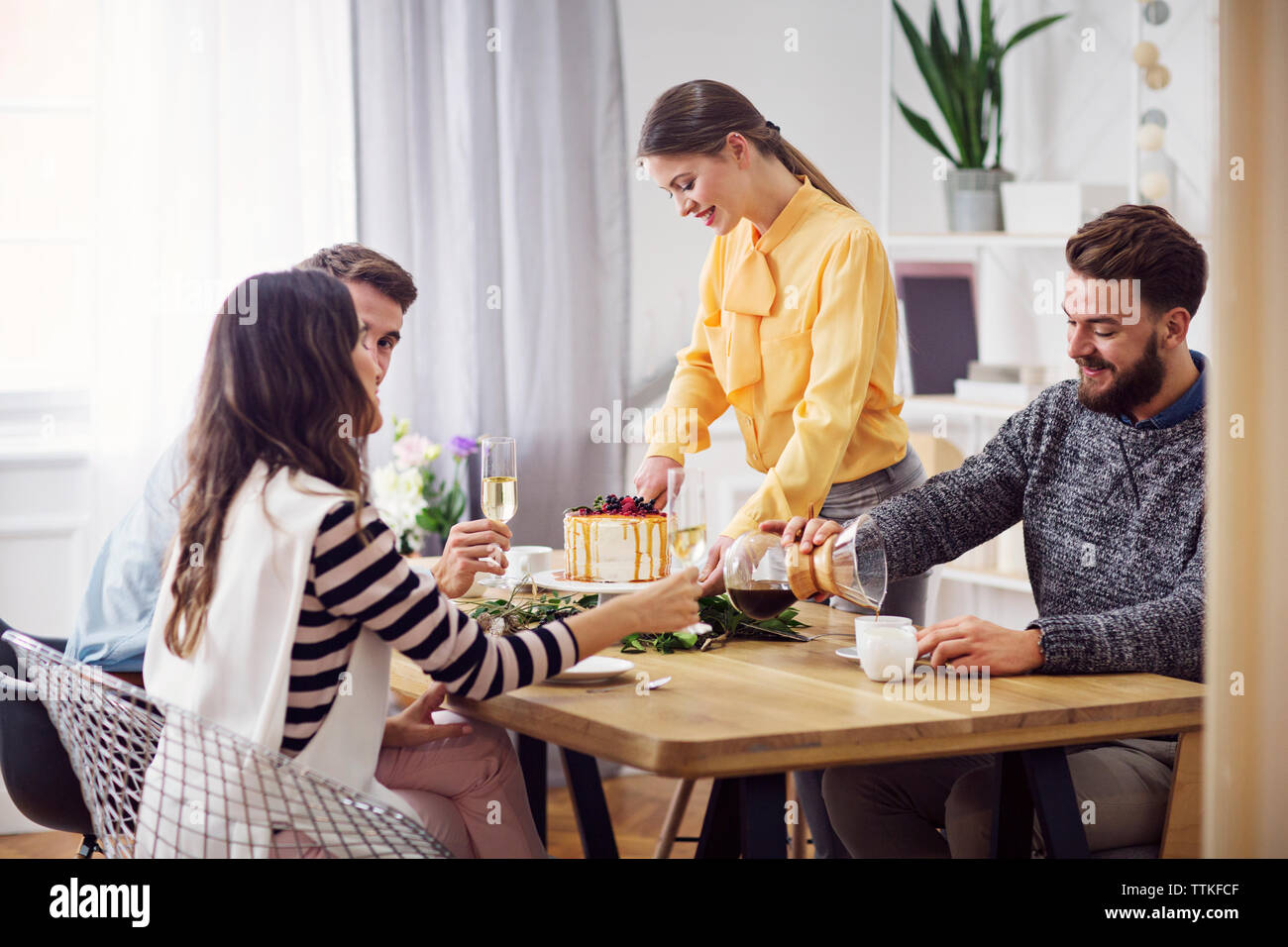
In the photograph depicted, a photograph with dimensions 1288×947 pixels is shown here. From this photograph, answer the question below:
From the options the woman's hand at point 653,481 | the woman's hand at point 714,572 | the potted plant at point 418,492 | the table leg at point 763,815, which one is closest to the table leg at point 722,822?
the woman's hand at point 714,572

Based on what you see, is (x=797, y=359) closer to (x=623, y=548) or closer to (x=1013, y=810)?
(x=623, y=548)

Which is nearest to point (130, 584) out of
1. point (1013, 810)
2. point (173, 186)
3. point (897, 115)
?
point (1013, 810)

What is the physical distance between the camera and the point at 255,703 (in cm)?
160

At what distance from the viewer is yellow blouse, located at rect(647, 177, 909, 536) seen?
7.98ft

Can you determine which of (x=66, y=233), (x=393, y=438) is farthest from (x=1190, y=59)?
(x=66, y=233)

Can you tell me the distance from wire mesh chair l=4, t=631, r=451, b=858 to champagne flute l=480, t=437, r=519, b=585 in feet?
2.43

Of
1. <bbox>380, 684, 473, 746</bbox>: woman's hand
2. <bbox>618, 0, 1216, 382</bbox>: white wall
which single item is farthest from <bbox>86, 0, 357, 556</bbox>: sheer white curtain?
<bbox>380, 684, 473, 746</bbox>: woman's hand

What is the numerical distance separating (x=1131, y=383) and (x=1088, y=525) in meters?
0.23

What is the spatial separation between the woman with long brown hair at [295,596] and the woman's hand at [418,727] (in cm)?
14

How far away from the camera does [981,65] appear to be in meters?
3.83

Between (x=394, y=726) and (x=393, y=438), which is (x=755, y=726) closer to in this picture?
(x=394, y=726)

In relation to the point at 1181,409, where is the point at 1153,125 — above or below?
above

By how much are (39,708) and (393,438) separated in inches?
72.1
